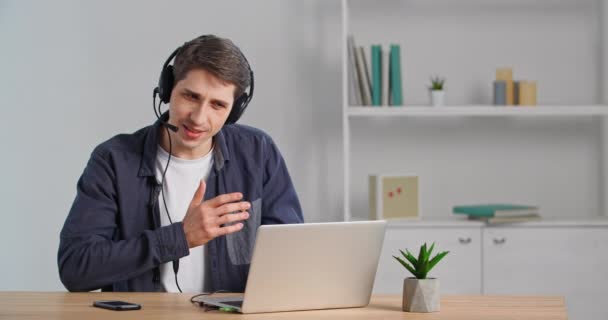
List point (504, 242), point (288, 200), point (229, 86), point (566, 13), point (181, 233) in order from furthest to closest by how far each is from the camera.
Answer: point (566, 13)
point (504, 242)
point (288, 200)
point (229, 86)
point (181, 233)

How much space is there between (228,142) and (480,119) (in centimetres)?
186

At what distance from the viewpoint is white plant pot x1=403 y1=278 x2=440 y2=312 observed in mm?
2016

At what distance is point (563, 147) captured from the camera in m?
4.23

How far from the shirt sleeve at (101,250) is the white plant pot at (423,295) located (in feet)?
1.97

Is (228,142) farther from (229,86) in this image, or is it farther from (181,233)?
(181,233)

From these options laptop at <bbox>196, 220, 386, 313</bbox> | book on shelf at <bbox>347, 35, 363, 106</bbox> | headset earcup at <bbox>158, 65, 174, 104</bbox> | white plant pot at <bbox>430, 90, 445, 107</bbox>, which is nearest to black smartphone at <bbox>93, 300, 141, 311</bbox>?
laptop at <bbox>196, 220, 386, 313</bbox>

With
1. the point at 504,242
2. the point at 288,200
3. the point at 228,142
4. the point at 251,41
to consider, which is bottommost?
the point at 504,242

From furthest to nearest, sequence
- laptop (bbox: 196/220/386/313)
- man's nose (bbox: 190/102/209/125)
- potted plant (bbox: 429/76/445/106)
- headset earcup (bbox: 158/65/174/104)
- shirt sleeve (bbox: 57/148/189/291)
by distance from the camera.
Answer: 1. potted plant (bbox: 429/76/445/106)
2. headset earcup (bbox: 158/65/174/104)
3. man's nose (bbox: 190/102/209/125)
4. shirt sleeve (bbox: 57/148/189/291)
5. laptop (bbox: 196/220/386/313)

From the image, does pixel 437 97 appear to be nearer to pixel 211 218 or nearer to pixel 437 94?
pixel 437 94

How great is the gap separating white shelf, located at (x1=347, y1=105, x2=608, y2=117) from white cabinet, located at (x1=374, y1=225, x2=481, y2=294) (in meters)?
0.48

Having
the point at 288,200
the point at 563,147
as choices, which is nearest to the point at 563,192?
the point at 563,147

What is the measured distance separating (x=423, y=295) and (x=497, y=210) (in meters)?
1.98

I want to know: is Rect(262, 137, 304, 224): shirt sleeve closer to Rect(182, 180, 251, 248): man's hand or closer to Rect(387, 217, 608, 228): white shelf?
Rect(182, 180, 251, 248): man's hand

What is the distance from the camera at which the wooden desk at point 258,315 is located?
1980 millimetres
